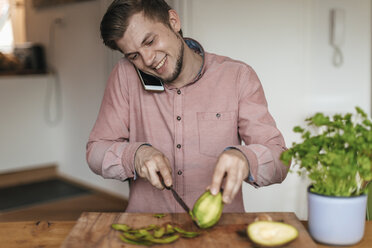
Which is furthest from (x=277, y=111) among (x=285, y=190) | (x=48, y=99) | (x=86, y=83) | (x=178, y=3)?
(x=48, y=99)

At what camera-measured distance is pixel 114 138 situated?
1.57 meters

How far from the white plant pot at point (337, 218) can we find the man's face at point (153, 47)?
660 millimetres

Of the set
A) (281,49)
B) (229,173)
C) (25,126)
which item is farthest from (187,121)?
(25,126)

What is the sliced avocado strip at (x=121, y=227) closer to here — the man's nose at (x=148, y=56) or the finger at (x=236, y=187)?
the finger at (x=236, y=187)

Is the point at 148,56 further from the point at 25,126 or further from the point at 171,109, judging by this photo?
the point at 25,126

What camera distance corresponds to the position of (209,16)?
96.7 inches

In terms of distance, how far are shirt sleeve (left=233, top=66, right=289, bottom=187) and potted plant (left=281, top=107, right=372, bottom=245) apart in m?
0.23

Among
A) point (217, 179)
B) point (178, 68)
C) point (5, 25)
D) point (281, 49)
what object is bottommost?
point (217, 179)

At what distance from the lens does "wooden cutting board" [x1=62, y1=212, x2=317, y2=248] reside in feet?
3.28

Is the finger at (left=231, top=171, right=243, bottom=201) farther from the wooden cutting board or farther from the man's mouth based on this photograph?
Answer: the man's mouth

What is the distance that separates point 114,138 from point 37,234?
0.47 m

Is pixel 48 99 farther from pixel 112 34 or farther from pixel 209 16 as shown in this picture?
pixel 112 34

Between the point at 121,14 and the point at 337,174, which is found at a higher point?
the point at 121,14

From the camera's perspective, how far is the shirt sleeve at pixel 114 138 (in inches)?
53.8
